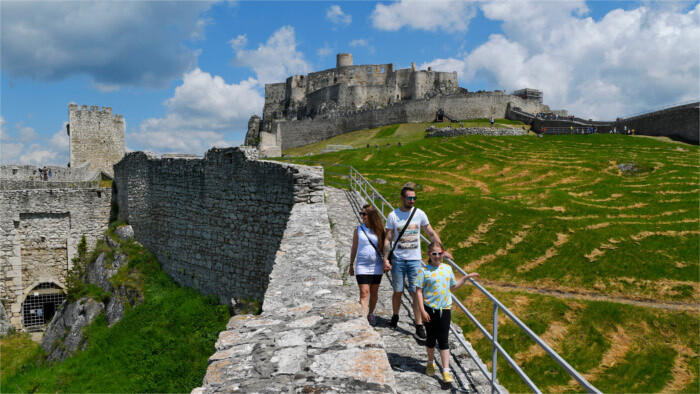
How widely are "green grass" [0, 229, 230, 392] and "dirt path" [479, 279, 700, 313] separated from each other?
27.3 ft

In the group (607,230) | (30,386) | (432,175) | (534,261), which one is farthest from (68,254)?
(607,230)

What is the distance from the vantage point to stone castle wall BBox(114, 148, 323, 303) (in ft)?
36.9

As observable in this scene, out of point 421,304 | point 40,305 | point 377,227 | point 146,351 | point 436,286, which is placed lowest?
point 40,305

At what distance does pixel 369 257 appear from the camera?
6305mm

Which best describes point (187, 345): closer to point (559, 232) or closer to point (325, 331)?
point (325, 331)

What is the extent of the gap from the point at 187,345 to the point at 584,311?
10.7 meters

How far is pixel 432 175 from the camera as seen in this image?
25438 millimetres

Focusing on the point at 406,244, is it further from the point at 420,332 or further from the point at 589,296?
the point at 589,296

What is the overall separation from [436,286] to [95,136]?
145 feet

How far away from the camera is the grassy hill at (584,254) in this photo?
390 inches

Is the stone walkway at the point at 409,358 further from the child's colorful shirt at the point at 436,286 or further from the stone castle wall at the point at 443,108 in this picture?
the stone castle wall at the point at 443,108

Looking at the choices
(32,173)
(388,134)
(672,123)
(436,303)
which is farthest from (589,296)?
(388,134)

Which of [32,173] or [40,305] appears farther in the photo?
[32,173]

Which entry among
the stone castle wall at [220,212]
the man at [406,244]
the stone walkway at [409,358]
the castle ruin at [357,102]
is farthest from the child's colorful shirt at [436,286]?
the castle ruin at [357,102]
